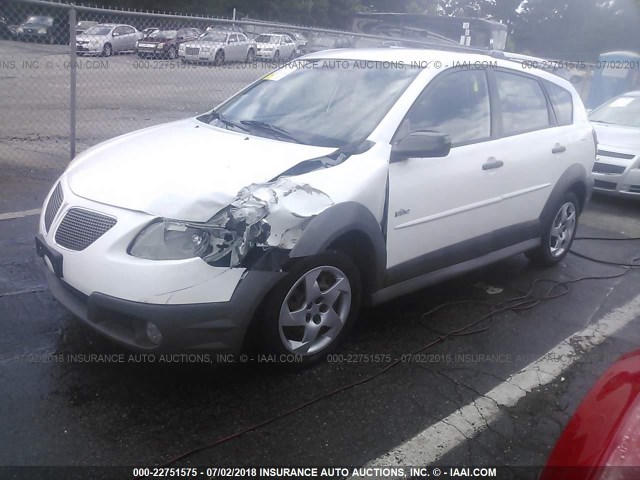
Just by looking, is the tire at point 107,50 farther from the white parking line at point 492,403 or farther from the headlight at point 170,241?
the white parking line at point 492,403

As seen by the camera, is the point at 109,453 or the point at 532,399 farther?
the point at 532,399

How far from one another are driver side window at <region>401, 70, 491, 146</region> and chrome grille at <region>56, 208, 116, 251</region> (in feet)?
6.16

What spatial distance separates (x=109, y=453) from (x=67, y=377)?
2.31ft

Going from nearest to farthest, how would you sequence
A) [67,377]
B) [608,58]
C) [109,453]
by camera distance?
[109,453]
[67,377]
[608,58]

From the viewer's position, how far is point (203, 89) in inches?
409

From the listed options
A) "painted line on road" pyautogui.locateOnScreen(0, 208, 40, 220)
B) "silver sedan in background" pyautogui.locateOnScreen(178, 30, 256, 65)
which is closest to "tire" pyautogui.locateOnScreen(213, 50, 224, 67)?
"silver sedan in background" pyautogui.locateOnScreen(178, 30, 256, 65)

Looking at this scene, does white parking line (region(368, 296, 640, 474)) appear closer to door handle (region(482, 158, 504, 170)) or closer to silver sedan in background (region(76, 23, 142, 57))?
door handle (region(482, 158, 504, 170))

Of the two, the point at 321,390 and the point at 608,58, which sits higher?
the point at 608,58

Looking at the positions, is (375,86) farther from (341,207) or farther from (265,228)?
(265,228)

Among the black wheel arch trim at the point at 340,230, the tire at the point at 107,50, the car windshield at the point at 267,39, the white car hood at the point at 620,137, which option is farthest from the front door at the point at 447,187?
the car windshield at the point at 267,39

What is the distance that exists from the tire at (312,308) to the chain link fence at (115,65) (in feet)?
15.1

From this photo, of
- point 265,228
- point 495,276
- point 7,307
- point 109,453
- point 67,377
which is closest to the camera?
point 109,453

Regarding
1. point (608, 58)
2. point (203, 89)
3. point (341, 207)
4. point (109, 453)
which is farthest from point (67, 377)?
point (608, 58)

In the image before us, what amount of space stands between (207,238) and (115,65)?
681 centimetres
